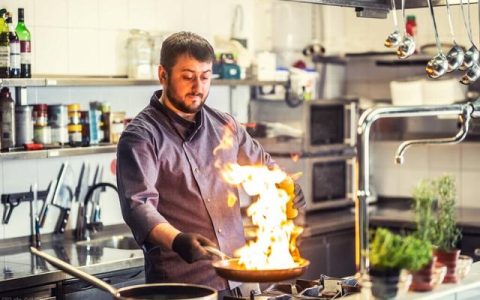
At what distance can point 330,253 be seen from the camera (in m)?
6.31

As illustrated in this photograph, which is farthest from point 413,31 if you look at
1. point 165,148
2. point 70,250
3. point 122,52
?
point 165,148

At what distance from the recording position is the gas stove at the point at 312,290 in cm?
336

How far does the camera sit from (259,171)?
12.4ft

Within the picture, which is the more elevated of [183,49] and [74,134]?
[183,49]

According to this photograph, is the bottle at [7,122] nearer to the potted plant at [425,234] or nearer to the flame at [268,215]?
the flame at [268,215]

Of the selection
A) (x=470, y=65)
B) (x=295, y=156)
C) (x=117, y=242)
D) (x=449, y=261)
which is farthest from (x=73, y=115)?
(x=449, y=261)

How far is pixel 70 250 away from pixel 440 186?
2252 millimetres

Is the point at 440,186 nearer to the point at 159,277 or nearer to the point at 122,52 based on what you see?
the point at 159,277

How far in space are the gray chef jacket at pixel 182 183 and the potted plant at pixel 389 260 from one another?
3.52 ft

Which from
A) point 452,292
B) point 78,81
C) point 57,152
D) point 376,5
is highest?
point 376,5

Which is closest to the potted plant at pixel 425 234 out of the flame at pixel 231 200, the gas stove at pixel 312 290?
the gas stove at pixel 312 290

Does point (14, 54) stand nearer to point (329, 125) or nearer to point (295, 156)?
point (295, 156)

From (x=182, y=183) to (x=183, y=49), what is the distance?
0.53 metres

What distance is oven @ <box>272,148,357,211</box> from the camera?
6477 mm
